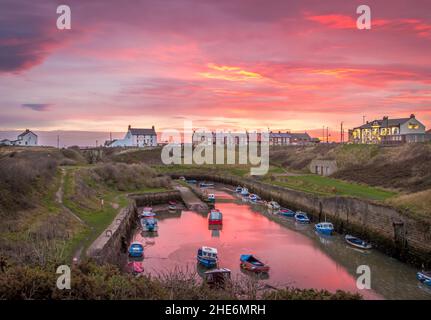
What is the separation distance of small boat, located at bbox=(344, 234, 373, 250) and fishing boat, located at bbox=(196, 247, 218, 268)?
13.6m

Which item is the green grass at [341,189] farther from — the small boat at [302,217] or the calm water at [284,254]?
the calm water at [284,254]

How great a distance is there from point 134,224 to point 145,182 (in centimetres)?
2634

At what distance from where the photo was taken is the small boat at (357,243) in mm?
37084

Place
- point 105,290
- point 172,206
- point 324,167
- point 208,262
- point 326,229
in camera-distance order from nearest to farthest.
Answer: point 105,290, point 208,262, point 326,229, point 172,206, point 324,167

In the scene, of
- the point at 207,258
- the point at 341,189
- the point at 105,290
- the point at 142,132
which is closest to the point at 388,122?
the point at 341,189

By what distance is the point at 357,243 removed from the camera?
3772 centimetres

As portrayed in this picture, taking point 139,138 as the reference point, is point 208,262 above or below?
below

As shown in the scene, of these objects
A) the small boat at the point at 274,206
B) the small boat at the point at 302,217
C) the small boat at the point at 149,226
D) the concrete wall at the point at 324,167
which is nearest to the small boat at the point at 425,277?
the small boat at the point at 302,217

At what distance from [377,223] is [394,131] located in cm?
9139

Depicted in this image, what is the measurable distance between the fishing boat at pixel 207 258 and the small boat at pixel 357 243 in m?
13.6

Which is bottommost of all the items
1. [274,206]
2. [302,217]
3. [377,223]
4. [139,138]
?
[274,206]

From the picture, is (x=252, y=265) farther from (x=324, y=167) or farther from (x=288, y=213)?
(x=324, y=167)

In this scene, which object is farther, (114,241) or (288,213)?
(288,213)
